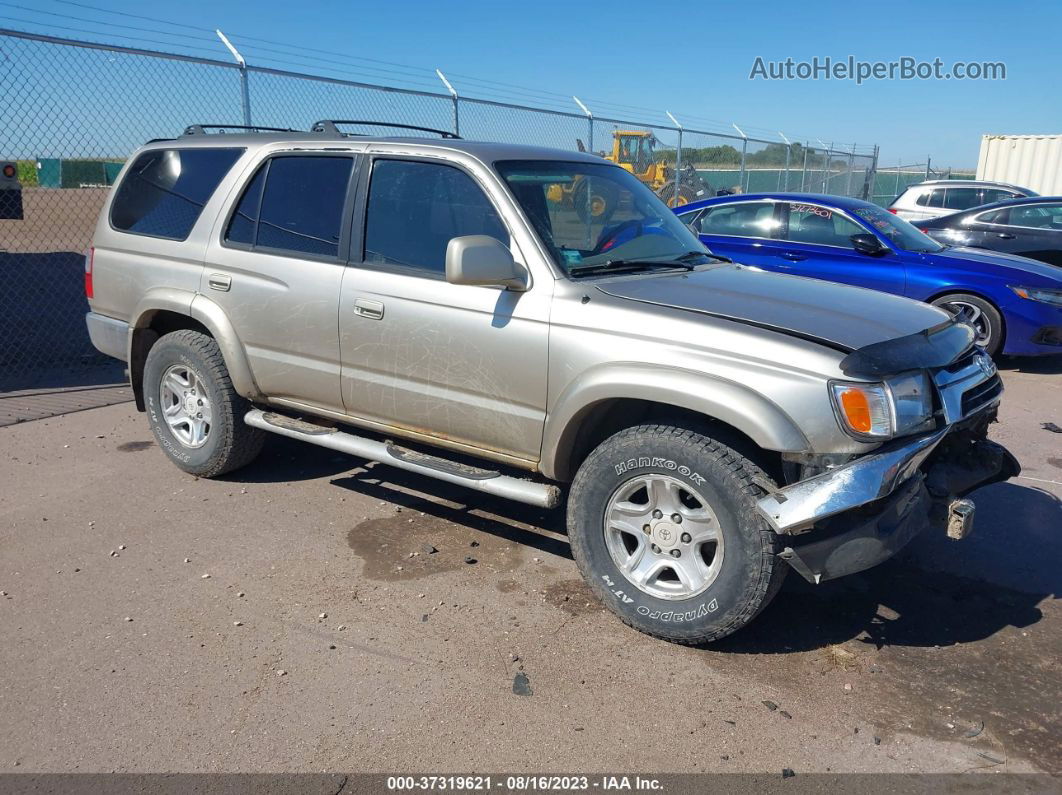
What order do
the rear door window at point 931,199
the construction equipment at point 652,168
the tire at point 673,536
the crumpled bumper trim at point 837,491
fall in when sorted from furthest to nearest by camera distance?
the construction equipment at point 652,168, the rear door window at point 931,199, the tire at point 673,536, the crumpled bumper trim at point 837,491

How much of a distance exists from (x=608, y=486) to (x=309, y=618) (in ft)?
4.60

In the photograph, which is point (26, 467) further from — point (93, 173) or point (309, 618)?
point (93, 173)

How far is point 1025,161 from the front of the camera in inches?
861

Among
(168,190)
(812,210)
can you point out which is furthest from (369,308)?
(812,210)

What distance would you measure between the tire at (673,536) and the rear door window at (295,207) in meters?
1.90

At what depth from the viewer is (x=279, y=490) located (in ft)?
17.1

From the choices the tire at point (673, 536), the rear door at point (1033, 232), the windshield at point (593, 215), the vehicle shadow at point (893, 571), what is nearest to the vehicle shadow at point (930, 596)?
the vehicle shadow at point (893, 571)

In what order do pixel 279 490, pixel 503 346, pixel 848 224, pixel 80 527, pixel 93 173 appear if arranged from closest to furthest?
pixel 503 346 < pixel 80 527 < pixel 279 490 < pixel 848 224 < pixel 93 173

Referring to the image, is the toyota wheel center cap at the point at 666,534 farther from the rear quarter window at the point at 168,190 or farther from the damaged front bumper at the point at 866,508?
the rear quarter window at the point at 168,190

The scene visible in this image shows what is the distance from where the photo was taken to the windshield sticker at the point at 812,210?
845 cm

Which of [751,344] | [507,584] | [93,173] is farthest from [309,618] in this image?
[93,173]

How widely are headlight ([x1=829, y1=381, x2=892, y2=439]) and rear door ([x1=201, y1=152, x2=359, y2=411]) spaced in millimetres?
2462

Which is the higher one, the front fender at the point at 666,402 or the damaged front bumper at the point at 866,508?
the front fender at the point at 666,402

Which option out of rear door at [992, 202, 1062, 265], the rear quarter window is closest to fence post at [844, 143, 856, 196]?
rear door at [992, 202, 1062, 265]
